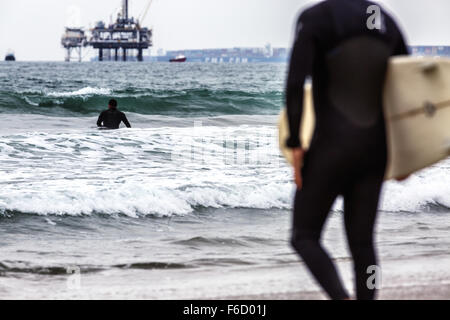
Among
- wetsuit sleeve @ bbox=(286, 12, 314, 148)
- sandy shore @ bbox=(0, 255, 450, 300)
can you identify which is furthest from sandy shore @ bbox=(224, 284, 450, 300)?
wetsuit sleeve @ bbox=(286, 12, 314, 148)

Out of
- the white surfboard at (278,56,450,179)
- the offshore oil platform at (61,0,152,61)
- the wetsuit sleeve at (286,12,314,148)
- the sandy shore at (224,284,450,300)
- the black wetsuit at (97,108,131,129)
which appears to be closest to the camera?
the wetsuit sleeve at (286,12,314,148)

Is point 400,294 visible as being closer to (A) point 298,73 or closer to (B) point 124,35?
(A) point 298,73

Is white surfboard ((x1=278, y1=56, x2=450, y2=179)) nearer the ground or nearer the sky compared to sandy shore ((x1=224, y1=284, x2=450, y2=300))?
nearer the sky

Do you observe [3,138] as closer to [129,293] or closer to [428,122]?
[129,293]

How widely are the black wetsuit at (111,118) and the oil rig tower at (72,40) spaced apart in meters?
140

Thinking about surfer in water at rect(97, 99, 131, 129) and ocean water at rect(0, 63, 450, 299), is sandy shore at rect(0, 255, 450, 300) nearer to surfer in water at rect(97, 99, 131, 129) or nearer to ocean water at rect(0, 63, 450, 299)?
ocean water at rect(0, 63, 450, 299)

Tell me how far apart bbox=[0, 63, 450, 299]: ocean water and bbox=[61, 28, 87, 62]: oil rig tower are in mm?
141397

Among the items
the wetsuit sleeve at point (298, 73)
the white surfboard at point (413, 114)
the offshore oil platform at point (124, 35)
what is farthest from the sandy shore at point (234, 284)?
the offshore oil platform at point (124, 35)

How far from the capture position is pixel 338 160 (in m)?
3.01

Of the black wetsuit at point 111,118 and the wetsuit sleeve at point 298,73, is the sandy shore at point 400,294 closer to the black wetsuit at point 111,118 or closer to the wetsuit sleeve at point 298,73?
the wetsuit sleeve at point 298,73

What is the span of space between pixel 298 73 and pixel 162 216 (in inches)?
262

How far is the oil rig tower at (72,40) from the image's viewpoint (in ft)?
510

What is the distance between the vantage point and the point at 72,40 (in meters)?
156

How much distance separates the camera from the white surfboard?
307 cm
